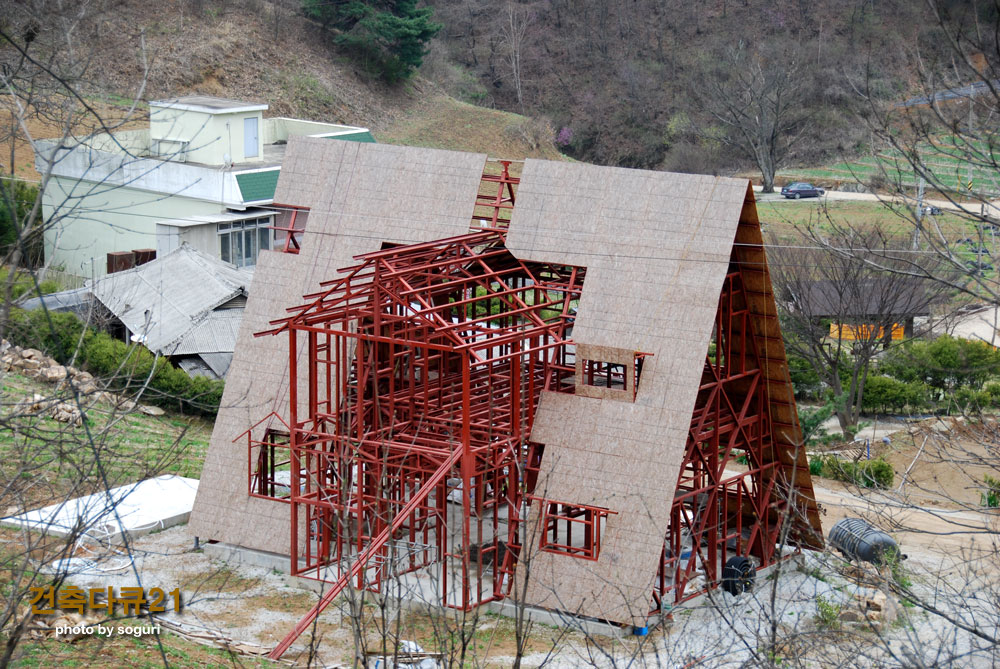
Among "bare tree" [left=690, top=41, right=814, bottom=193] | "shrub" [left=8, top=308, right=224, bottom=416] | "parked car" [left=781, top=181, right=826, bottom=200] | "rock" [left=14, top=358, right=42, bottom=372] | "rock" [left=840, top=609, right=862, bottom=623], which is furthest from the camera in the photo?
"bare tree" [left=690, top=41, right=814, bottom=193]

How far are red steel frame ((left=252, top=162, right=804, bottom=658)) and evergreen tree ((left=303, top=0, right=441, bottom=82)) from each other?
52.3 meters

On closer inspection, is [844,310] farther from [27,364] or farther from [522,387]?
[27,364]

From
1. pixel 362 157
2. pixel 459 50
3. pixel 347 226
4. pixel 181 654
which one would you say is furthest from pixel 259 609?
pixel 459 50

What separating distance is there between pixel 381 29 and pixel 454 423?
56.2m

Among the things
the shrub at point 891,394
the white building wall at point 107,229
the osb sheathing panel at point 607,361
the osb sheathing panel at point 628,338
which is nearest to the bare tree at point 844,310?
the shrub at point 891,394

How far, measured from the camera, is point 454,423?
20719 millimetres

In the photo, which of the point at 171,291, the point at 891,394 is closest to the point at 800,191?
the point at 891,394

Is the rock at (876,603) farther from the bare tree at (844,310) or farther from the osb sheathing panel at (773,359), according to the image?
the bare tree at (844,310)

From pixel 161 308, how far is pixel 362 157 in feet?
45.7

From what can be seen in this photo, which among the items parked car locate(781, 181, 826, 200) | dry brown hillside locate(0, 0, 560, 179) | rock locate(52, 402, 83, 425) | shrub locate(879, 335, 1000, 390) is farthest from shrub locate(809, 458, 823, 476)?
dry brown hillside locate(0, 0, 560, 179)

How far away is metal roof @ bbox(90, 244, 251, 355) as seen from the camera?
3500cm

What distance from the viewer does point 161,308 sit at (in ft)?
117

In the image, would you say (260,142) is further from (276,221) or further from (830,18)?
(830,18)

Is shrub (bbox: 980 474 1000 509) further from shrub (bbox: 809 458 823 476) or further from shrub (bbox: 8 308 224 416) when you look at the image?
shrub (bbox: 8 308 224 416)
